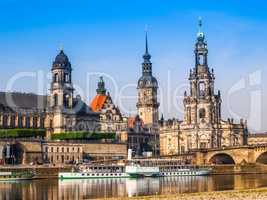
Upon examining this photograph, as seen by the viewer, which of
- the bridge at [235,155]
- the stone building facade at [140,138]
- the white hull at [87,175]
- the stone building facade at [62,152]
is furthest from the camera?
the stone building facade at [140,138]

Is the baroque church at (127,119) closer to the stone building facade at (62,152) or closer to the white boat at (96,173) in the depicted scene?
the stone building facade at (62,152)

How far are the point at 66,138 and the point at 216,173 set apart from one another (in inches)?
1086

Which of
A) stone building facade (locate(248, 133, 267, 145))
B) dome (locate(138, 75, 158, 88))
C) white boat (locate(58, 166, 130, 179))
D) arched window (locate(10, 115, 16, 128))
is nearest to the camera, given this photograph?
white boat (locate(58, 166, 130, 179))

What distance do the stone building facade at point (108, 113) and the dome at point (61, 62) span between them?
1424cm

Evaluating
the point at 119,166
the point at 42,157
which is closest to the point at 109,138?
the point at 42,157

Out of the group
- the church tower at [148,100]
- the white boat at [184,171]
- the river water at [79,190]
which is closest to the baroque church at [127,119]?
the church tower at [148,100]

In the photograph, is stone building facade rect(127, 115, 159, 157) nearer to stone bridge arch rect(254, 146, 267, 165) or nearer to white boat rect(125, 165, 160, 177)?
stone bridge arch rect(254, 146, 267, 165)

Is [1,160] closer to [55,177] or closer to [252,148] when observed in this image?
[55,177]

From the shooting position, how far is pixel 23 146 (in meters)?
91.8

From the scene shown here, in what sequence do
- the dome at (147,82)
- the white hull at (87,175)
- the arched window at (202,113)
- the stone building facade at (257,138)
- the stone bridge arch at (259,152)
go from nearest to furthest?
the white hull at (87,175) < the stone bridge arch at (259,152) < the arched window at (202,113) < the dome at (147,82) < the stone building facade at (257,138)

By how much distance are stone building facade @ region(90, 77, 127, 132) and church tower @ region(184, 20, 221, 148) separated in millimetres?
14390

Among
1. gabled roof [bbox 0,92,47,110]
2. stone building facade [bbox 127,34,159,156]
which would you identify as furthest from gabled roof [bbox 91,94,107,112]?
gabled roof [bbox 0,92,47,110]

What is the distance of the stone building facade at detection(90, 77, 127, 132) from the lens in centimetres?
12147

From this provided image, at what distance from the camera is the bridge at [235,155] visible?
90.8 m
